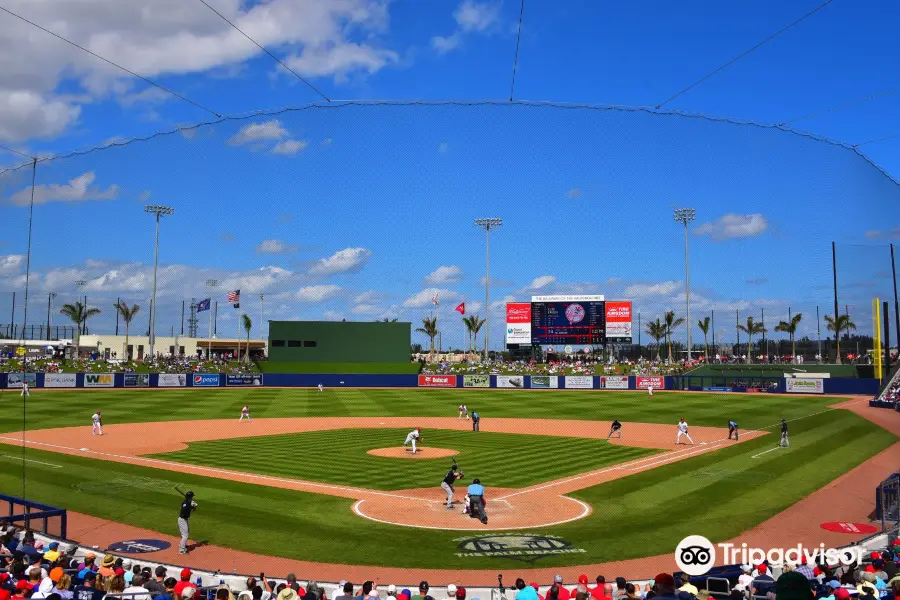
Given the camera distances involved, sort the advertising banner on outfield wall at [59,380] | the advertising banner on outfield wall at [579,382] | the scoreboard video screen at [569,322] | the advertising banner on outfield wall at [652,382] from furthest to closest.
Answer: the scoreboard video screen at [569,322], the advertising banner on outfield wall at [579,382], the advertising banner on outfield wall at [652,382], the advertising banner on outfield wall at [59,380]

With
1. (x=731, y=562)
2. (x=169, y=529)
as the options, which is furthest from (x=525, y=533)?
(x=169, y=529)

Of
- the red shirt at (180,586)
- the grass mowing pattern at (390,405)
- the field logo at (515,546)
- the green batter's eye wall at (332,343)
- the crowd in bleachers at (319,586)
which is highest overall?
the green batter's eye wall at (332,343)

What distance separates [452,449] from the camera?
34000 mm

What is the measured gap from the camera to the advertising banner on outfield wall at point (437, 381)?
3219 inches

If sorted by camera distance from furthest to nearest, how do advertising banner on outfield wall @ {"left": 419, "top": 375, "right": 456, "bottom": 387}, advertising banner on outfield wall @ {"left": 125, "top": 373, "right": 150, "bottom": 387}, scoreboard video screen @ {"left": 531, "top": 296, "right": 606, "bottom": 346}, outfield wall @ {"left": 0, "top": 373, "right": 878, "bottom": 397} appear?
scoreboard video screen @ {"left": 531, "top": 296, "right": 606, "bottom": 346}, advertising banner on outfield wall @ {"left": 419, "top": 375, "right": 456, "bottom": 387}, advertising banner on outfield wall @ {"left": 125, "top": 373, "right": 150, "bottom": 387}, outfield wall @ {"left": 0, "top": 373, "right": 878, "bottom": 397}

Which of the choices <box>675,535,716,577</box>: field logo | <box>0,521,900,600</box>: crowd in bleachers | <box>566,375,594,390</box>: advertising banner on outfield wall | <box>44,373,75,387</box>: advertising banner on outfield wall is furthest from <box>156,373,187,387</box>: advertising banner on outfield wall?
<box>675,535,716,577</box>: field logo

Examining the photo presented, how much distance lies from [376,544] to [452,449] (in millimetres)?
17081

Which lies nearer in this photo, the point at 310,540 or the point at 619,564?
the point at 619,564

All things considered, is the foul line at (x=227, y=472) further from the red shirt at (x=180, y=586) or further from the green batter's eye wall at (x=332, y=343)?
the green batter's eye wall at (x=332, y=343)

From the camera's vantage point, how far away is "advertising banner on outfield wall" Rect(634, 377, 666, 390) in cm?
7769

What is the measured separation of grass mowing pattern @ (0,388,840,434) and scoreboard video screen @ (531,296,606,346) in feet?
40.9

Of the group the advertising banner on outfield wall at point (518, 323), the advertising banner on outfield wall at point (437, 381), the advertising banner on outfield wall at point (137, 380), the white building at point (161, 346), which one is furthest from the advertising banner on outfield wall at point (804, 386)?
the white building at point (161, 346)

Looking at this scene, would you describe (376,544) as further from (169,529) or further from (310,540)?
(169,529)

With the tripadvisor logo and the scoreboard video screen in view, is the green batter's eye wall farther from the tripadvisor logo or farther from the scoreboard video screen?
the tripadvisor logo
